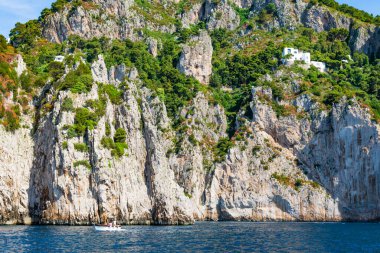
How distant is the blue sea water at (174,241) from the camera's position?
62.6m

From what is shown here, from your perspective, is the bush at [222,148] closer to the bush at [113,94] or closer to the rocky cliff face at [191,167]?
the rocky cliff face at [191,167]

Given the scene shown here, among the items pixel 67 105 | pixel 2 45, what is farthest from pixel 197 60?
pixel 67 105

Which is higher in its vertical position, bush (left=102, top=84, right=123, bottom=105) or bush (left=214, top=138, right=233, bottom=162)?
bush (left=102, top=84, right=123, bottom=105)

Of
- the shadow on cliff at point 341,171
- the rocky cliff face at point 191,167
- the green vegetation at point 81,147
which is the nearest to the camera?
the rocky cliff face at point 191,167

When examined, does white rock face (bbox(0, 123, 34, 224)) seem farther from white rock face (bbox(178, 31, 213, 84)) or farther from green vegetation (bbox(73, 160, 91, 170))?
white rock face (bbox(178, 31, 213, 84))

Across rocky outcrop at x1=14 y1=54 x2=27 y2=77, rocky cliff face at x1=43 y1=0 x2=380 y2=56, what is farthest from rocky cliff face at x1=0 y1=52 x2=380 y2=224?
rocky cliff face at x1=43 y1=0 x2=380 y2=56

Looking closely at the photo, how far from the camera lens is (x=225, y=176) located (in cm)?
12875

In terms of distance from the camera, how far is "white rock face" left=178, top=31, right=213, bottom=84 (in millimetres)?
153000

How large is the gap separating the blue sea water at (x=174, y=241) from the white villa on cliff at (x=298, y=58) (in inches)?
2688

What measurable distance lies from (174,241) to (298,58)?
300 ft

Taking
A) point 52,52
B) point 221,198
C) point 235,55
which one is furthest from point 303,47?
point 52,52

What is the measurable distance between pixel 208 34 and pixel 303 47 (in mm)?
27318

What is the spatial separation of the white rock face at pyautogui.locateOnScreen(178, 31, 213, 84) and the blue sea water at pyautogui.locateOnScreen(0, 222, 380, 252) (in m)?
69.9

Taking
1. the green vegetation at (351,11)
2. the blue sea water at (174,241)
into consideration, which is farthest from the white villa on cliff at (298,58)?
the blue sea water at (174,241)
